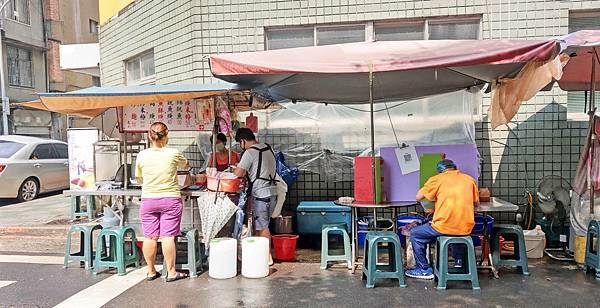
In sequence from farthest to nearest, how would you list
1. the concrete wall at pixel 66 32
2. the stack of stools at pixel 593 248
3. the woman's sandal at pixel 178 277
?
the concrete wall at pixel 66 32 → the woman's sandal at pixel 178 277 → the stack of stools at pixel 593 248

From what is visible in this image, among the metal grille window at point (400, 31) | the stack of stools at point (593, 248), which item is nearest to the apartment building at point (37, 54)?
the metal grille window at point (400, 31)

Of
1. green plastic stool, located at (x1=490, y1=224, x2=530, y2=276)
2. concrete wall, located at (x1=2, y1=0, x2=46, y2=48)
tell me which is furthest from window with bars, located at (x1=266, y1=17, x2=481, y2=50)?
concrete wall, located at (x1=2, y1=0, x2=46, y2=48)

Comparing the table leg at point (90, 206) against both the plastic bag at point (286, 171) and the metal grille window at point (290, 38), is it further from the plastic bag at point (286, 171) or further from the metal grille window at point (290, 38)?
the metal grille window at point (290, 38)

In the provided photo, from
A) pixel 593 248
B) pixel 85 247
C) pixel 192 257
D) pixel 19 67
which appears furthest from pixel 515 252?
pixel 19 67

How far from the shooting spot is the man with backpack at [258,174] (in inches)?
223

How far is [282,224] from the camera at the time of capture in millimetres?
6738

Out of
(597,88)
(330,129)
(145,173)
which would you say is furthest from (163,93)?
(597,88)

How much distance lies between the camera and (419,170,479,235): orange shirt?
4770 millimetres

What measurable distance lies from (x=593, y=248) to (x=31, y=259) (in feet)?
23.6

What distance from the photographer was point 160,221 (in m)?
5.22

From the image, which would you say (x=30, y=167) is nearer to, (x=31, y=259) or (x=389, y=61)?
(x=31, y=259)

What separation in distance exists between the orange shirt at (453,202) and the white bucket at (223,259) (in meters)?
2.29

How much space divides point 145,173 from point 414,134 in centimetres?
401

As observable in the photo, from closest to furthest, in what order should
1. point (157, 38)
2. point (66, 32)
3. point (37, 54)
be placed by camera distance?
point (157, 38), point (37, 54), point (66, 32)
